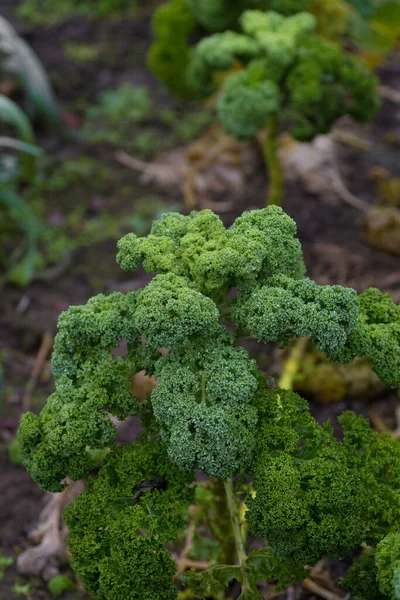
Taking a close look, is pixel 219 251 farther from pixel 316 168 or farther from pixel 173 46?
pixel 316 168

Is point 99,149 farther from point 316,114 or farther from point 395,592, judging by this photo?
point 395,592

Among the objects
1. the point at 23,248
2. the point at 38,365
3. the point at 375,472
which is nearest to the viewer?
the point at 375,472

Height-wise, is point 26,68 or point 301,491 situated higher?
point 301,491

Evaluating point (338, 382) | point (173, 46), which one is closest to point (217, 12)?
point (173, 46)

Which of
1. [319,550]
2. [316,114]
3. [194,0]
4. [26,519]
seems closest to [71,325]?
[319,550]

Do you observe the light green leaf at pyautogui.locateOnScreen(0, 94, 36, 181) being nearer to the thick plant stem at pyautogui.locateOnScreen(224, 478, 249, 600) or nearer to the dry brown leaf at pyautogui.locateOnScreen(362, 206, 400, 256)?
the dry brown leaf at pyautogui.locateOnScreen(362, 206, 400, 256)

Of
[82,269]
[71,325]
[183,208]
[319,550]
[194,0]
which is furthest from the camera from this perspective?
[183,208]
